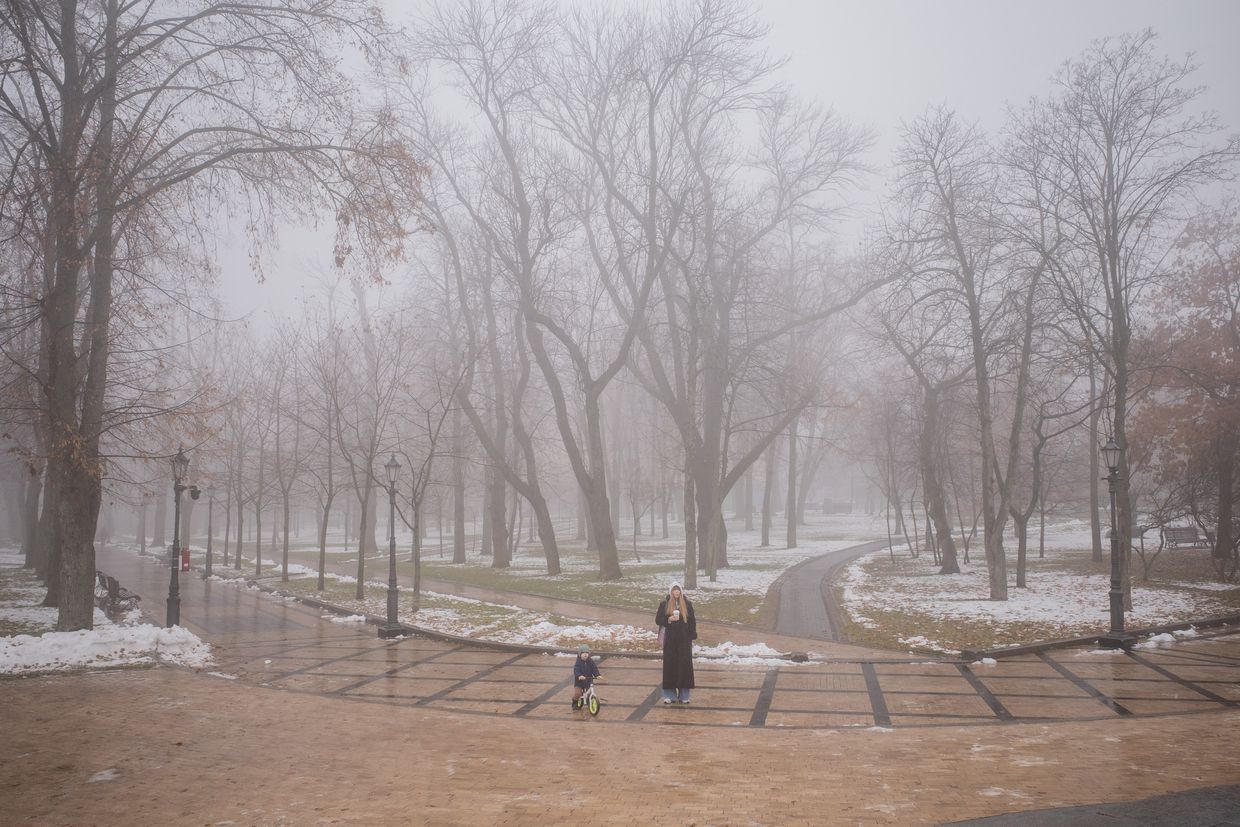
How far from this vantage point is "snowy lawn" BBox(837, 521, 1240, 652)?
1511 centimetres

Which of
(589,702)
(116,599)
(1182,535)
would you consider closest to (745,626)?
(589,702)

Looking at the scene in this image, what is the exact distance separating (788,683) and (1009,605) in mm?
8506

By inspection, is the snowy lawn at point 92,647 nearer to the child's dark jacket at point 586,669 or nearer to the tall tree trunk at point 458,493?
the child's dark jacket at point 586,669

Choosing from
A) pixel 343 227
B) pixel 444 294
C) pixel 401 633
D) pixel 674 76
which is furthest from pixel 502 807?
pixel 444 294

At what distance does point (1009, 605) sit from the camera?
17594 mm

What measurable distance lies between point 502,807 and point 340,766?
2.29 meters

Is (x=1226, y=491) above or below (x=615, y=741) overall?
above

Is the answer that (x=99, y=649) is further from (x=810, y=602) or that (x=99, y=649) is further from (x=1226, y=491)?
(x=1226, y=491)

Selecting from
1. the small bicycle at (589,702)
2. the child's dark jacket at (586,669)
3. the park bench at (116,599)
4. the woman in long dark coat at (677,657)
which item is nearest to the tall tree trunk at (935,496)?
the woman in long dark coat at (677,657)

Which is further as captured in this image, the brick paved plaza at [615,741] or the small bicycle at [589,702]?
the small bicycle at [589,702]

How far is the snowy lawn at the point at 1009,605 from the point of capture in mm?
15109

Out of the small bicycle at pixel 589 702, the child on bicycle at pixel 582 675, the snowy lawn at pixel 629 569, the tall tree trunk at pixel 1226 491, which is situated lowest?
the snowy lawn at pixel 629 569

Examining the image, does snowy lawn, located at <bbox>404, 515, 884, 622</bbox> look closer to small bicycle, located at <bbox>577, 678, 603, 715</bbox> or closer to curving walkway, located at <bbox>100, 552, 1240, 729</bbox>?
curving walkway, located at <bbox>100, 552, 1240, 729</bbox>

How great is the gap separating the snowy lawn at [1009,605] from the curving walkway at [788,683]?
52.8 inches
